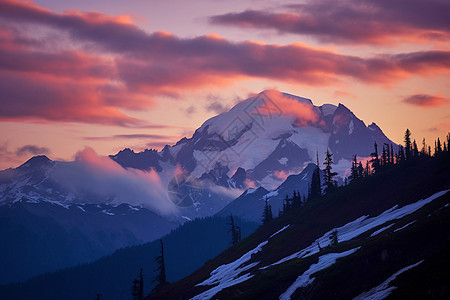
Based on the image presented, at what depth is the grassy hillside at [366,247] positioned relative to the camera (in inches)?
2641

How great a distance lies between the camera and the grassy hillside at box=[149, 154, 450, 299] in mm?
67088

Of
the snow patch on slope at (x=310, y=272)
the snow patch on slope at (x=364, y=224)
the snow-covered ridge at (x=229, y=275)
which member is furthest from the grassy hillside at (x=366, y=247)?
the snow patch on slope at (x=364, y=224)

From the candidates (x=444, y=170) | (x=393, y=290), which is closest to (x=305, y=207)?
(x=444, y=170)

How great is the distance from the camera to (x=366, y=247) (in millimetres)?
82688

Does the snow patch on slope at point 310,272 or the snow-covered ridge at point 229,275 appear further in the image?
the snow-covered ridge at point 229,275

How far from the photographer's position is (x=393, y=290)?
2479 inches

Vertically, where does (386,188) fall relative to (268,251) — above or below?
above

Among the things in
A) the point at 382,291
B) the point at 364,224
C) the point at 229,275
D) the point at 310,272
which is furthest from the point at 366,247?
the point at 229,275

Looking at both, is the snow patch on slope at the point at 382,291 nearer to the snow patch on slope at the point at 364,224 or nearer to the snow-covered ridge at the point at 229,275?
the snow patch on slope at the point at 364,224

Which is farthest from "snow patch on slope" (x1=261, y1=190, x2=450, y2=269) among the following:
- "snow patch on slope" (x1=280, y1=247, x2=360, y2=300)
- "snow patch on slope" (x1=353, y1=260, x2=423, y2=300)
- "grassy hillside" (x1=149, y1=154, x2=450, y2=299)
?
"snow patch on slope" (x1=353, y1=260, x2=423, y2=300)

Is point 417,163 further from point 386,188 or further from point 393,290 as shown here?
point 393,290

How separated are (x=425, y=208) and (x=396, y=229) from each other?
8.37 metres

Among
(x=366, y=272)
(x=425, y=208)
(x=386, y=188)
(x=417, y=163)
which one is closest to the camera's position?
(x=366, y=272)

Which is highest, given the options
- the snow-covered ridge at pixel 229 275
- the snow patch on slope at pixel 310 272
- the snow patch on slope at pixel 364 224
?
the snow patch on slope at pixel 364 224
